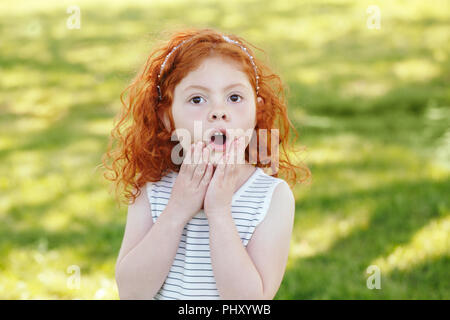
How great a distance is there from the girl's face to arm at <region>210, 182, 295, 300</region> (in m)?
0.28

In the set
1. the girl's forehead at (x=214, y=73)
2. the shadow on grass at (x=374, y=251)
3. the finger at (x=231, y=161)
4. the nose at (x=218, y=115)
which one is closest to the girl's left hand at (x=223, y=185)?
the finger at (x=231, y=161)

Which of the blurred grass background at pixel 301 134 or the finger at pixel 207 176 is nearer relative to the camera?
the finger at pixel 207 176

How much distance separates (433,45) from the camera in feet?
26.2

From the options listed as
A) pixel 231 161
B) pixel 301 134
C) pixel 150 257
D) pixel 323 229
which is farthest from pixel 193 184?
pixel 301 134

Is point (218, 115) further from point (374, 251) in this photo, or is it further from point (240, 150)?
point (374, 251)

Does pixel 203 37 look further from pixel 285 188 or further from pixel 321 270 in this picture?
pixel 321 270

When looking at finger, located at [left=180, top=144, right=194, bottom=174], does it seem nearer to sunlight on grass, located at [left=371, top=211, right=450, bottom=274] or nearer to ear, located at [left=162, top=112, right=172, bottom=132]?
ear, located at [left=162, top=112, right=172, bottom=132]

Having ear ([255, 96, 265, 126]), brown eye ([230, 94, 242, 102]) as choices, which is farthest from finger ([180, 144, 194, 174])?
ear ([255, 96, 265, 126])

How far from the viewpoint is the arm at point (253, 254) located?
192 cm

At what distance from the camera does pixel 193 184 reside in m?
2.02

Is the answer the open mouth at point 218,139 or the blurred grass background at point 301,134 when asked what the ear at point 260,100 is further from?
the blurred grass background at point 301,134

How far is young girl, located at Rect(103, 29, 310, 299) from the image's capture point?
198 cm

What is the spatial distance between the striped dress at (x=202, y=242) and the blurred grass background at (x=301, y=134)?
36.4 inches

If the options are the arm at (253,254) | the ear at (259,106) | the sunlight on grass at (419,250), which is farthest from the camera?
the sunlight on grass at (419,250)
